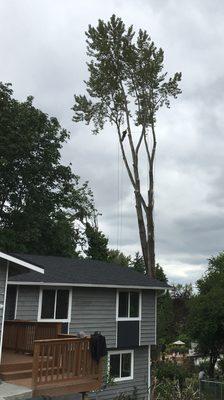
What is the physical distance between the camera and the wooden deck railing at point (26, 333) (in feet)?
47.8

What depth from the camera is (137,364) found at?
24.3 meters

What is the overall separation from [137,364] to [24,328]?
36.6 feet

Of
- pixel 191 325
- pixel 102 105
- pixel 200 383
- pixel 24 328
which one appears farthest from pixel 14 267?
pixel 102 105

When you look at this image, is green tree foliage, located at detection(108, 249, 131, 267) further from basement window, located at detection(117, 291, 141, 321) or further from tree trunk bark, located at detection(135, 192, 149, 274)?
basement window, located at detection(117, 291, 141, 321)

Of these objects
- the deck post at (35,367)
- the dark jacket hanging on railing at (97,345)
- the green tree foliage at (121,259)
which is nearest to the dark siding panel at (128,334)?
the dark jacket hanging on railing at (97,345)

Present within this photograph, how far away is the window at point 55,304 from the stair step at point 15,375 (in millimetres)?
7598

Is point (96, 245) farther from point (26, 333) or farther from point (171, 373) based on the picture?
point (26, 333)

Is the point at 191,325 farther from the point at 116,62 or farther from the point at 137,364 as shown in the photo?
the point at 116,62

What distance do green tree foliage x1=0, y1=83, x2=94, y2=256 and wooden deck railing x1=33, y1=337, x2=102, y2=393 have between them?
56.7ft

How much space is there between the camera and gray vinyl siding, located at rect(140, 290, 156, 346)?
24.3 m

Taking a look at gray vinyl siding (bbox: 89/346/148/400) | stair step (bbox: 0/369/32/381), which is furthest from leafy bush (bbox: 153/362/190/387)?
stair step (bbox: 0/369/32/381)

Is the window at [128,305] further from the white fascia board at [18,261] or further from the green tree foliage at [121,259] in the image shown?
the green tree foliage at [121,259]

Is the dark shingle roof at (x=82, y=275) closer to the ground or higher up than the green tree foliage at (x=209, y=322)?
higher up

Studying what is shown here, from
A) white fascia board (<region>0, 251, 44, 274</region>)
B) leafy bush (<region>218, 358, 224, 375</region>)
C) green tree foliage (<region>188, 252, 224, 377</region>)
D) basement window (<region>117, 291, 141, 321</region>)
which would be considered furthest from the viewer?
leafy bush (<region>218, 358, 224, 375</region>)
